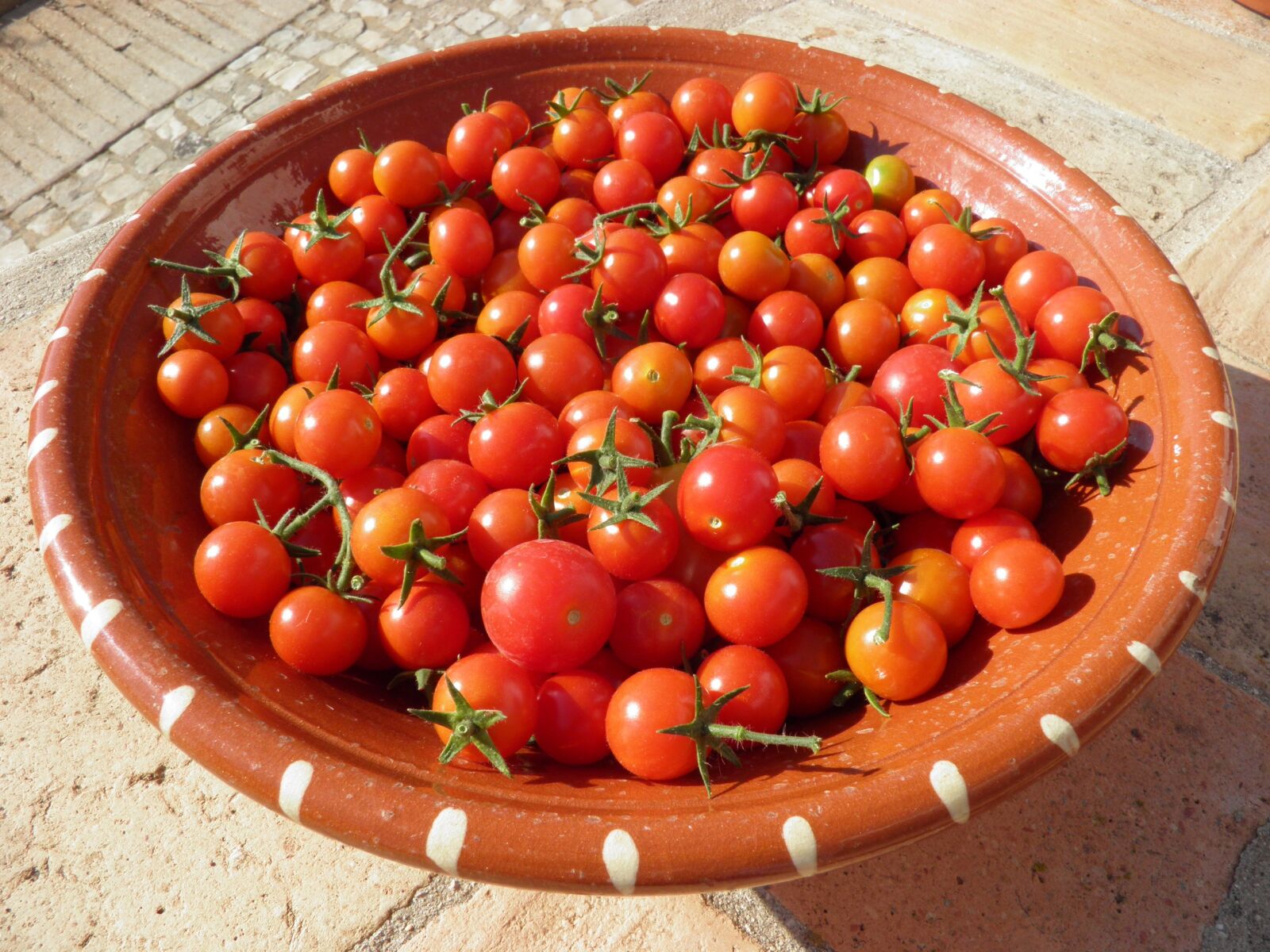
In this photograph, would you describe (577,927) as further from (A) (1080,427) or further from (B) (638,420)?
(A) (1080,427)

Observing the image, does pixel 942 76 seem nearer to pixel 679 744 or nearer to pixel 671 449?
pixel 671 449

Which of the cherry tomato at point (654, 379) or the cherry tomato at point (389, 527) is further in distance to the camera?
the cherry tomato at point (654, 379)

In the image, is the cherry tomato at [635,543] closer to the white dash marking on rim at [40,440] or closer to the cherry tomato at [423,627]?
the cherry tomato at [423,627]

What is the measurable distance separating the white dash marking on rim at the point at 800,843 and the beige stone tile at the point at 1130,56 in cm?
210

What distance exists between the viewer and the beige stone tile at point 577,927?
114 centimetres

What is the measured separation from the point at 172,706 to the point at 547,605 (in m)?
0.37

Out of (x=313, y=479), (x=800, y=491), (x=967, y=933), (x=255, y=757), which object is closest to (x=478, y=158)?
(x=313, y=479)

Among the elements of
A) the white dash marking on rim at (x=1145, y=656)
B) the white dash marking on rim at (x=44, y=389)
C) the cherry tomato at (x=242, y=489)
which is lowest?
the cherry tomato at (x=242, y=489)

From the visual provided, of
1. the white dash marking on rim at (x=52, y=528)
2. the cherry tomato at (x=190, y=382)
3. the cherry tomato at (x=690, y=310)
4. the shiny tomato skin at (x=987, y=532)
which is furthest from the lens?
the cherry tomato at (x=690, y=310)

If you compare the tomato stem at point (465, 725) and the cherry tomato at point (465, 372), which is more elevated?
the cherry tomato at point (465, 372)

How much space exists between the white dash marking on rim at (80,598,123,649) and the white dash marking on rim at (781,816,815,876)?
0.70 metres

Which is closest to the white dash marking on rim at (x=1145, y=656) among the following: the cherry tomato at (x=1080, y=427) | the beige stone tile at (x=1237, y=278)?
the cherry tomato at (x=1080, y=427)

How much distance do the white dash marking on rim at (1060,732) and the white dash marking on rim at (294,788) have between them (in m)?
0.68

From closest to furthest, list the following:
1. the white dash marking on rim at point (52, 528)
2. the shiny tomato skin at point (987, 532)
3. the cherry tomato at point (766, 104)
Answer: the white dash marking on rim at point (52, 528) < the shiny tomato skin at point (987, 532) < the cherry tomato at point (766, 104)
